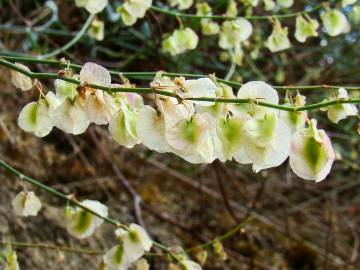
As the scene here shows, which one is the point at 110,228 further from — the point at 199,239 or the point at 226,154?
the point at 226,154

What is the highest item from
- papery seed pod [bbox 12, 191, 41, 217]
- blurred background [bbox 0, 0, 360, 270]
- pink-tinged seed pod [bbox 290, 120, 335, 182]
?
blurred background [bbox 0, 0, 360, 270]

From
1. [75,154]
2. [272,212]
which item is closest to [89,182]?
[75,154]

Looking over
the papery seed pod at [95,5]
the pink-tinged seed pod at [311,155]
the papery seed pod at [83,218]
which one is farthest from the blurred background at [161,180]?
the pink-tinged seed pod at [311,155]

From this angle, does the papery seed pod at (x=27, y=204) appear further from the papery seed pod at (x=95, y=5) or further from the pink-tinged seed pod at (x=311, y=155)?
the pink-tinged seed pod at (x=311, y=155)

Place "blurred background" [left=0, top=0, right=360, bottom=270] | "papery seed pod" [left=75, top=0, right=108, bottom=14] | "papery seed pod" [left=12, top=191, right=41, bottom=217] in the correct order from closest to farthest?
"papery seed pod" [left=12, top=191, right=41, bottom=217] < "papery seed pod" [left=75, top=0, right=108, bottom=14] < "blurred background" [left=0, top=0, right=360, bottom=270]

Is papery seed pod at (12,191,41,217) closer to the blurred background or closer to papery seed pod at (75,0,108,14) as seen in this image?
papery seed pod at (75,0,108,14)

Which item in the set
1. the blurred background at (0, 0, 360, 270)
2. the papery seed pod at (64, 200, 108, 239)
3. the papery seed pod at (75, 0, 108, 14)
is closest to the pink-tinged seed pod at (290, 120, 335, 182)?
the papery seed pod at (64, 200, 108, 239)
